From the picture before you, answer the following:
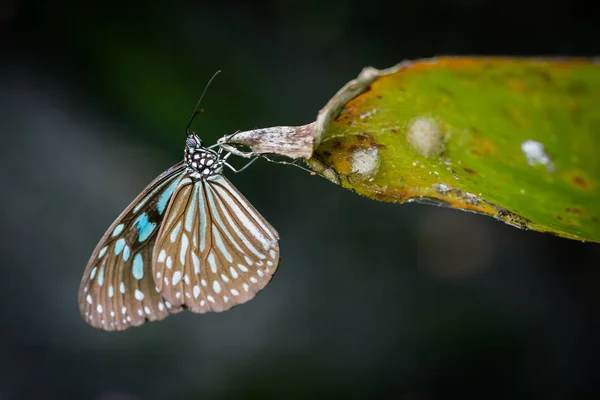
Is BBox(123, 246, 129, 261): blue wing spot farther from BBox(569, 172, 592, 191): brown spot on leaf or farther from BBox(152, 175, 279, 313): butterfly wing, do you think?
BBox(569, 172, 592, 191): brown spot on leaf

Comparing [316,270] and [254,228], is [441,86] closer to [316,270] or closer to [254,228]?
[254,228]

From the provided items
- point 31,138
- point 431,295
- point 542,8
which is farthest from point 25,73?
point 542,8

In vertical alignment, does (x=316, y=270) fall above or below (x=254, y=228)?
below

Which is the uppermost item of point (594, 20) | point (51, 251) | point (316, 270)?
point (594, 20)

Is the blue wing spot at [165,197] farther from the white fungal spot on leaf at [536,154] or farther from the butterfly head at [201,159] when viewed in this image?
the white fungal spot on leaf at [536,154]

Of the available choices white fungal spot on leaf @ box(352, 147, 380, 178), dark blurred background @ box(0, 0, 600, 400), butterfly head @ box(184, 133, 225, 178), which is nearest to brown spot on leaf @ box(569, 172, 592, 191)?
white fungal spot on leaf @ box(352, 147, 380, 178)

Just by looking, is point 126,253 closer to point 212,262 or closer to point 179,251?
point 179,251
